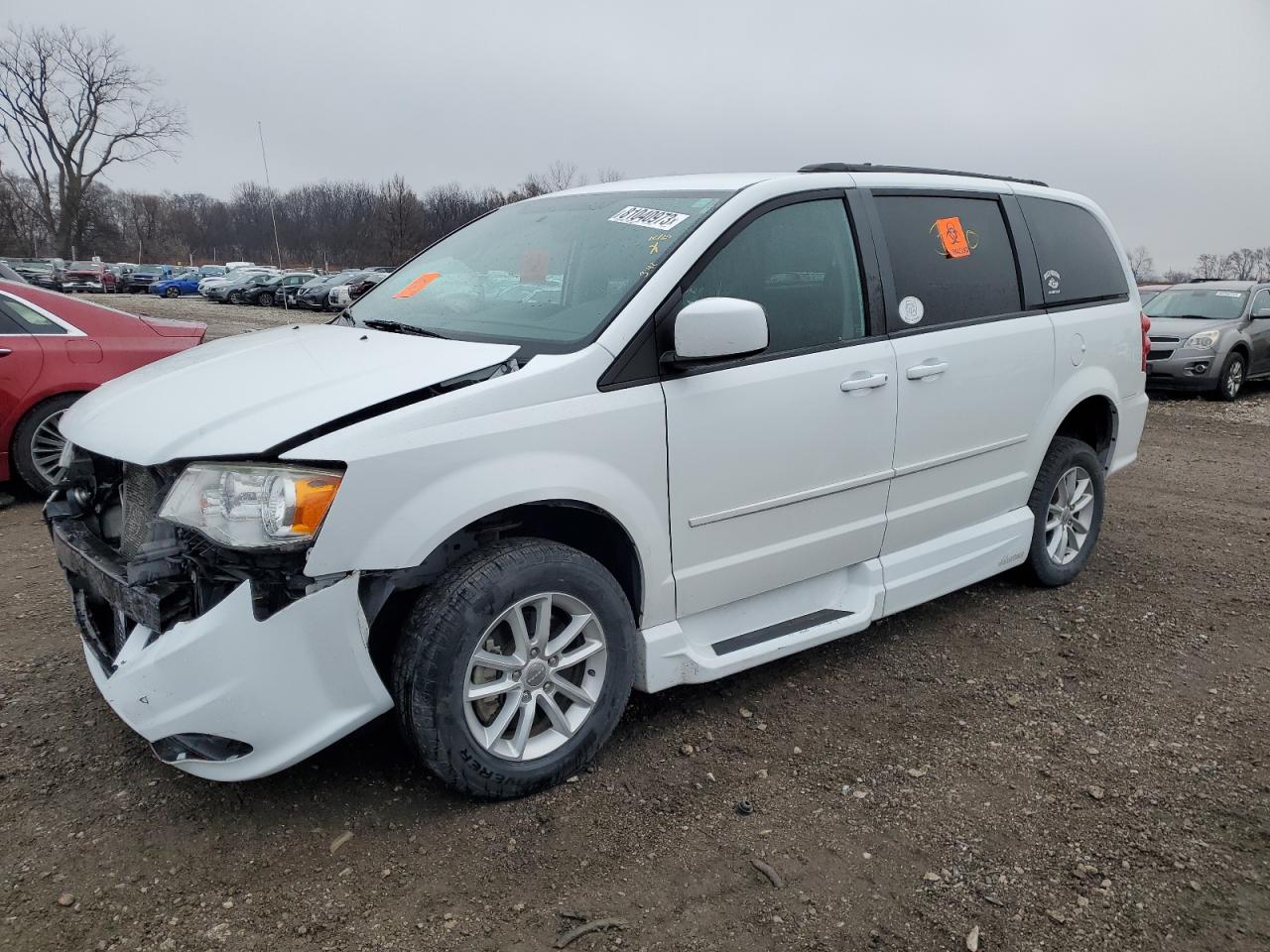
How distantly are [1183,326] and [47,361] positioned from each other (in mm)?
12718

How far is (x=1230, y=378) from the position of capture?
12.0 metres

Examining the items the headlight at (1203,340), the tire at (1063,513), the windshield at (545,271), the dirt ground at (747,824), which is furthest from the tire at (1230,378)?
the windshield at (545,271)

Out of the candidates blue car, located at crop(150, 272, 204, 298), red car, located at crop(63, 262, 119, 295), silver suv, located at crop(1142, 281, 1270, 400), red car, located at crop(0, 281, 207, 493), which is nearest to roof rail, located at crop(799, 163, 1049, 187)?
red car, located at crop(0, 281, 207, 493)

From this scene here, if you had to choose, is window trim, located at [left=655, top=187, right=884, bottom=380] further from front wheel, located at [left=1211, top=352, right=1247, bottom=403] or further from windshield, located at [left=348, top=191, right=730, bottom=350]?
front wheel, located at [left=1211, top=352, right=1247, bottom=403]

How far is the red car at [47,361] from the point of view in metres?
5.82

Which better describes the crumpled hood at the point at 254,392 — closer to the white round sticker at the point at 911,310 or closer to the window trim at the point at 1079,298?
the white round sticker at the point at 911,310

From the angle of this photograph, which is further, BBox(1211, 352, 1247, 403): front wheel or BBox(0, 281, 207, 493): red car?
BBox(1211, 352, 1247, 403): front wheel

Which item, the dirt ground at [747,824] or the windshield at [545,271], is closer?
the dirt ground at [747,824]

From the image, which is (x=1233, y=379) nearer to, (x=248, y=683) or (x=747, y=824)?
(x=747, y=824)

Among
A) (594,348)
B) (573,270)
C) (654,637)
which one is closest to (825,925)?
(654,637)

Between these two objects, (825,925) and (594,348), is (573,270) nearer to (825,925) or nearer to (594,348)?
(594,348)

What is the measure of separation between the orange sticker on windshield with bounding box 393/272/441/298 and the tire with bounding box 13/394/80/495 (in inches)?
139

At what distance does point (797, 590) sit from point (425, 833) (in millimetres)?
1559

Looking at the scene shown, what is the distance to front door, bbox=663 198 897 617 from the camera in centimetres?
295
